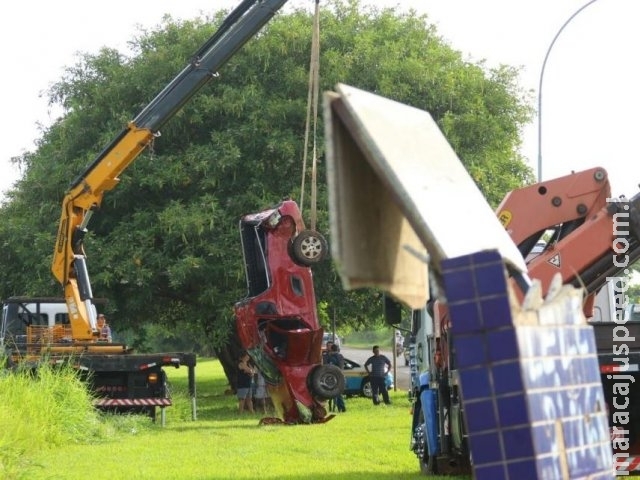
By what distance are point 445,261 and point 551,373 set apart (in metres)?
0.57

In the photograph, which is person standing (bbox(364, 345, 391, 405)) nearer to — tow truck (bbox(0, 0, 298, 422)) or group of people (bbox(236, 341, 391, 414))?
group of people (bbox(236, 341, 391, 414))

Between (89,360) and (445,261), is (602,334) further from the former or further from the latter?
(89,360)

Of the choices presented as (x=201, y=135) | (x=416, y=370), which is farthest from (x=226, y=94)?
(x=416, y=370)

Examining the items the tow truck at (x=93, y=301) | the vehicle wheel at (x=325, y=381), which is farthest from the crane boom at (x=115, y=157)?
the vehicle wheel at (x=325, y=381)

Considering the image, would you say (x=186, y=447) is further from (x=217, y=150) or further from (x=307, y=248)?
(x=217, y=150)

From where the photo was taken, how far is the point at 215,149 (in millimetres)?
30766

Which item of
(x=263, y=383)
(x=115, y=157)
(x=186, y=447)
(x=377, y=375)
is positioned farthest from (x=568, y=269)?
(x=377, y=375)

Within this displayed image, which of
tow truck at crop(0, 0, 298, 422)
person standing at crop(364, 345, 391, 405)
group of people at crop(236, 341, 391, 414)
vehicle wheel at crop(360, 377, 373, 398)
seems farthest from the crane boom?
vehicle wheel at crop(360, 377, 373, 398)

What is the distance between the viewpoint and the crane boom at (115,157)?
23469 mm

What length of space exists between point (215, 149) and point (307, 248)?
9373mm

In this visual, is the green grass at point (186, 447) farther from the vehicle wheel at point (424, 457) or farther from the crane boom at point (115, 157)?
the crane boom at point (115, 157)

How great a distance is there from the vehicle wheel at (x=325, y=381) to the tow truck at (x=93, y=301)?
2.81 metres

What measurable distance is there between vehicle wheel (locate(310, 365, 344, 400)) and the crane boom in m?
5.50

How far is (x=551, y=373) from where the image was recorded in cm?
414
